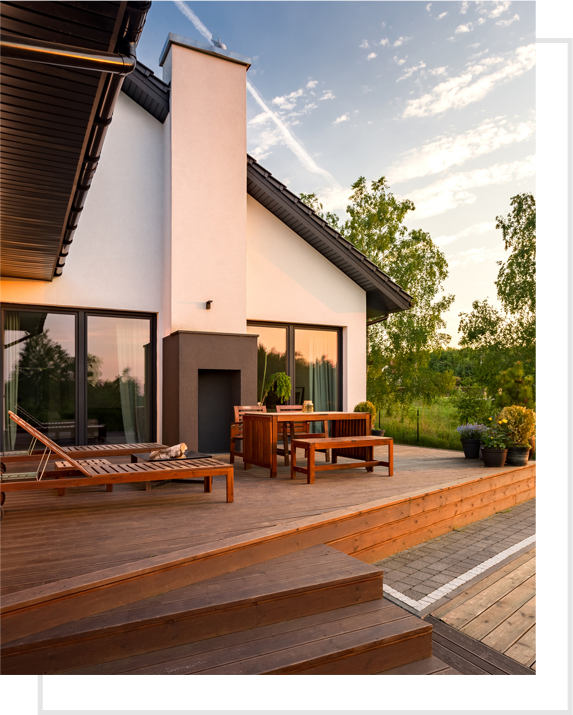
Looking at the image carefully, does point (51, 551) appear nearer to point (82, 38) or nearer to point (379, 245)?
point (82, 38)

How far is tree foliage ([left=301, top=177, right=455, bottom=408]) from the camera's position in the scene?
16.1m

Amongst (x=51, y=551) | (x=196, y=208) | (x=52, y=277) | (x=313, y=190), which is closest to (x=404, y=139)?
(x=313, y=190)

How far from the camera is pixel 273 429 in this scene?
6.13 m

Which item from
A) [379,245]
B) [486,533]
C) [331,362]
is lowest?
[486,533]

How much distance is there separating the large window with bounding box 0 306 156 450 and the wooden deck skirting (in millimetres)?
5023

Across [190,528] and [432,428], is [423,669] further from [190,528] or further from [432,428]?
[432,428]

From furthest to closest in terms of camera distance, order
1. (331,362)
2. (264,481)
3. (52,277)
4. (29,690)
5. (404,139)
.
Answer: (404,139)
(331,362)
(52,277)
(264,481)
(29,690)

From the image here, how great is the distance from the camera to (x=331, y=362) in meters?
10.6

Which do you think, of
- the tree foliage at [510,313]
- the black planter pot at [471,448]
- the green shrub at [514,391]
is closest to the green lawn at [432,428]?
the green shrub at [514,391]

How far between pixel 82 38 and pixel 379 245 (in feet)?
48.0

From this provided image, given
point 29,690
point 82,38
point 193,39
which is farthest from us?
point 193,39

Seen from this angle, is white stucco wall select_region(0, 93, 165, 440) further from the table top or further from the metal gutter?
the table top

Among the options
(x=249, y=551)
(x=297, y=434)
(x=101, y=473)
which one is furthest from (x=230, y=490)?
(x=297, y=434)

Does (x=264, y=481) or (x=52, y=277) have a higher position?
(x=52, y=277)
